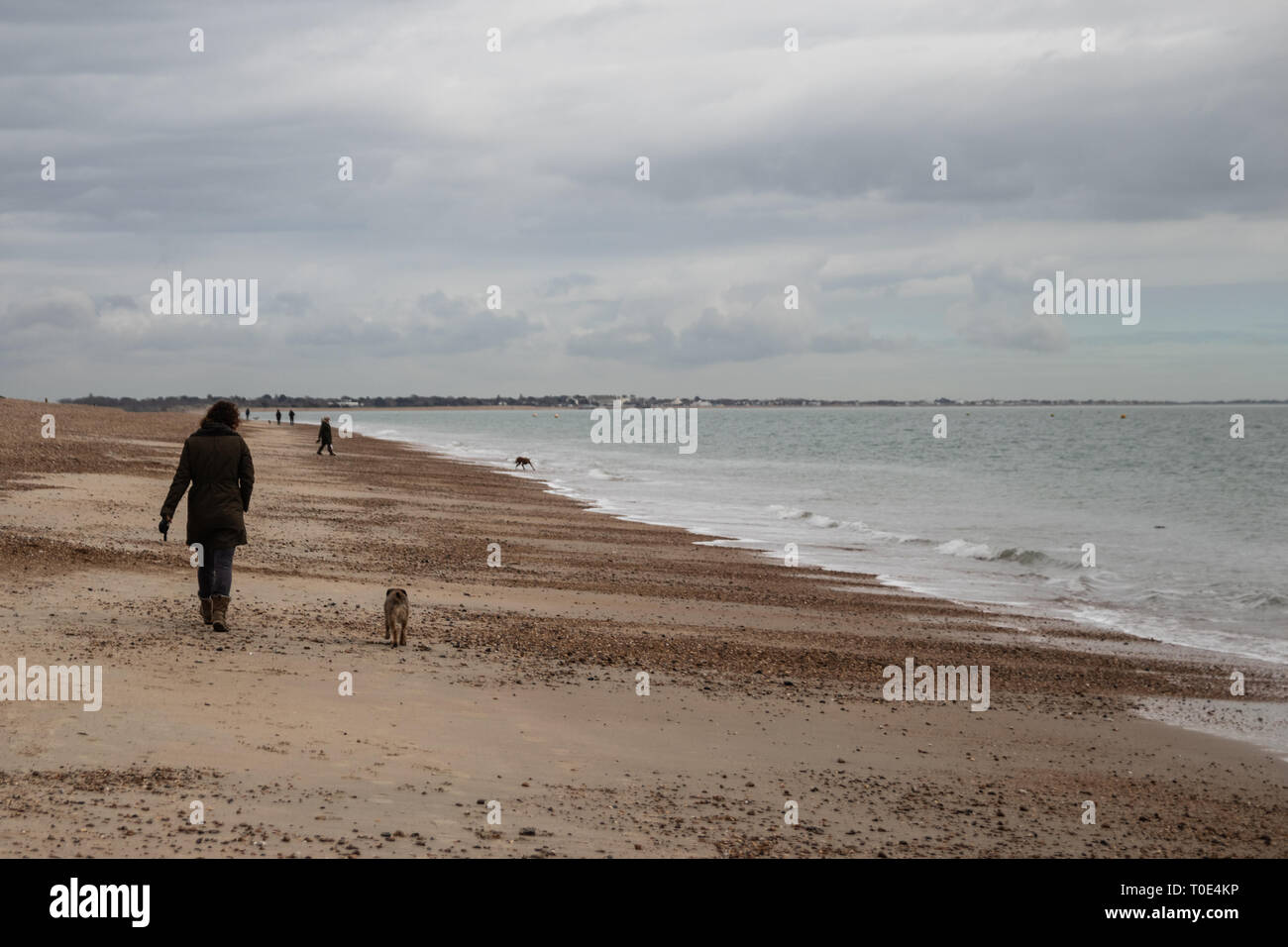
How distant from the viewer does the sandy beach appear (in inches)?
230

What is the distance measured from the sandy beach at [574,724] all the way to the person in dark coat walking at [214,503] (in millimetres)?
447

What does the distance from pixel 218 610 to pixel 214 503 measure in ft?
3.13

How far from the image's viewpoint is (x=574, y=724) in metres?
8.09

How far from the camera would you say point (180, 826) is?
533 centimetres

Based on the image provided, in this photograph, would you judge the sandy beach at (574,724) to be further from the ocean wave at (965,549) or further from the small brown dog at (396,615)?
the ocean wave at (965,549)

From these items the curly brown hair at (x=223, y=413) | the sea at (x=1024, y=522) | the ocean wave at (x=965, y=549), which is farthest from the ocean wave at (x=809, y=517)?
the curly brown hair at (x=223, y=413)

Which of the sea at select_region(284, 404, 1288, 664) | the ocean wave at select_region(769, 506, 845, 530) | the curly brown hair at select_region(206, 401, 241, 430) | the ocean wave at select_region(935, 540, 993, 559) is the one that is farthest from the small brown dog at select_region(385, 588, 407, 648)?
the ocean wave at select_region(769, 506, 845, 530)

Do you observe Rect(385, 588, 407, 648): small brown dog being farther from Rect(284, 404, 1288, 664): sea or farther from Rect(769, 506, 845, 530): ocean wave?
Rect(769, 506, 845, 530): ocean wave

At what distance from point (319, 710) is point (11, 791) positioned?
90.7 inches

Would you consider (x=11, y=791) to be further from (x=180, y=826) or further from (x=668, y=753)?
(x=668, y=753)

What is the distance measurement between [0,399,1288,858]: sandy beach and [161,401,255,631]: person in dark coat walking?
45cm

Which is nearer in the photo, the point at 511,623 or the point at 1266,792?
the point at 1266,792

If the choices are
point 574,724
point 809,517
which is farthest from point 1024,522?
point 574,724

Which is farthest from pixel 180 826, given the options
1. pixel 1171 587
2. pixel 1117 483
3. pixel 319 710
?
pixel 1117 483
